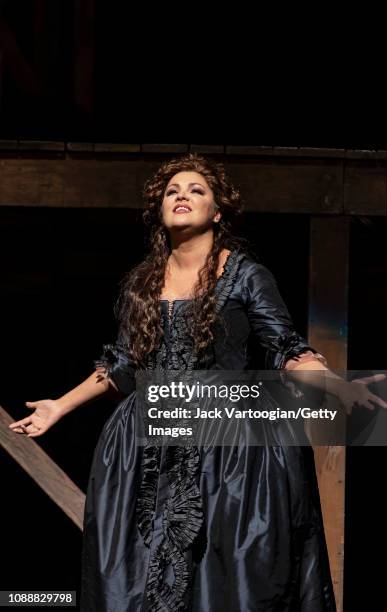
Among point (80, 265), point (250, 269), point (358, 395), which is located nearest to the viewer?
point (358, 395)

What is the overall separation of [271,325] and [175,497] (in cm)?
61

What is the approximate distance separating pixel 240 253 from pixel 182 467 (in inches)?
29.2

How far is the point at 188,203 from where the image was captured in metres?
3.19

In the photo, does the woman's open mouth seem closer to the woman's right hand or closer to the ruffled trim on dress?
the ruffled trim on dress

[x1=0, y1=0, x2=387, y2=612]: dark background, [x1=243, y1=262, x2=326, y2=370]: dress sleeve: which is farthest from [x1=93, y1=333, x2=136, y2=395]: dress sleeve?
[x1=0, y1=0, x2=387, y2=612]: dark background

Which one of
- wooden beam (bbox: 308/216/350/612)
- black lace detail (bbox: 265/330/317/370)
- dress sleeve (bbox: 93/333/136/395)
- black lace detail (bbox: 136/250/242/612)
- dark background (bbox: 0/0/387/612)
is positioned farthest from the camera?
dark background (bbox: 0/0/387/612)

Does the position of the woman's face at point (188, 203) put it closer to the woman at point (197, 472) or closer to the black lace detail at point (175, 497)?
the woman at point (197, 472)

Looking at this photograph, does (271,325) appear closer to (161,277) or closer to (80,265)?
(161,277)

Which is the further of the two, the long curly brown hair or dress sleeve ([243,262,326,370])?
the long curly brown hair

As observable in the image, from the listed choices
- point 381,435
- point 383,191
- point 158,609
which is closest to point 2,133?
point 383,191

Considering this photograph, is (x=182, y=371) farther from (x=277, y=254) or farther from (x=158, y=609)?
(x=277, y=254)

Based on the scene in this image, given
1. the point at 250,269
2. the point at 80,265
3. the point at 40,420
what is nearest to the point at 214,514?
the point at 40,420

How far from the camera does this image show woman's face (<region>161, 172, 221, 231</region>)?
10.4ft

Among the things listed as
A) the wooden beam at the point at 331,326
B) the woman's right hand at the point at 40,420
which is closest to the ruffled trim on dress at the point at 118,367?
the woman's right hand at the point at 40,420
